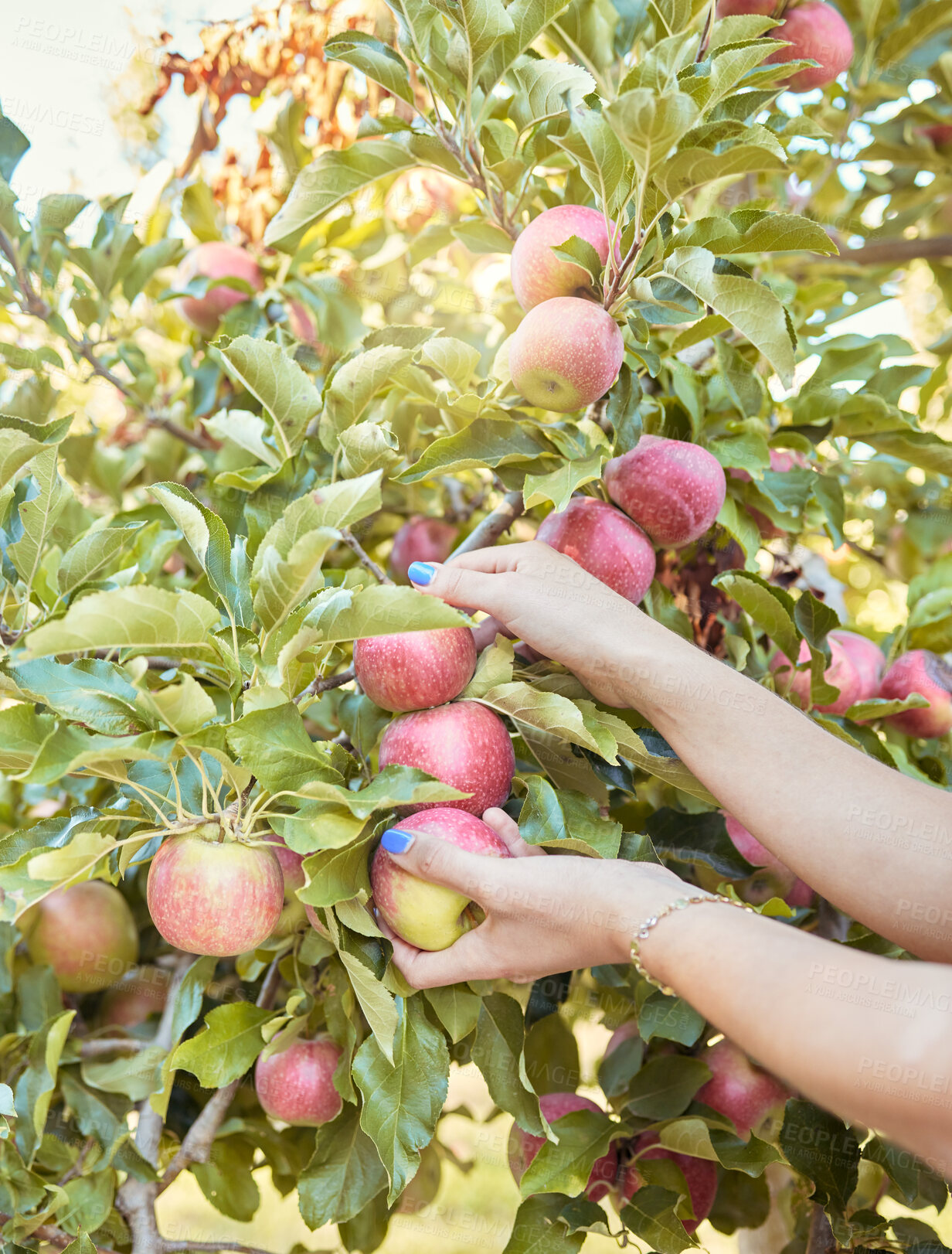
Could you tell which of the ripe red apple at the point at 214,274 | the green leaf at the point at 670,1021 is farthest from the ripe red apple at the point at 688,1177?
the ripe red apple at the point at 214,274

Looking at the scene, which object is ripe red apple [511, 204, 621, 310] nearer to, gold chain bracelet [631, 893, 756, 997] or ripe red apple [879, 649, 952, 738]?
gold chain bracelet [631, 893, 756, 997]

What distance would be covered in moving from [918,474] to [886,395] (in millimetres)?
731

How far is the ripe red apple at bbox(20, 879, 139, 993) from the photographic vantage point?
1.37 metres

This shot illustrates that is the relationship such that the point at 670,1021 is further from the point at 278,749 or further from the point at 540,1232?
the point at 278,749

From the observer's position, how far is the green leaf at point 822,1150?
1068mm

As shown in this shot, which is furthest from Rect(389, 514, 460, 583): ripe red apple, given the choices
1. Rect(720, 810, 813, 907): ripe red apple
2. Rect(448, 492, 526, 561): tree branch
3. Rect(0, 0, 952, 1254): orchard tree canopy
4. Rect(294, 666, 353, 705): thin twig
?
Rect(720, 810, 813, 907): ripe red apple

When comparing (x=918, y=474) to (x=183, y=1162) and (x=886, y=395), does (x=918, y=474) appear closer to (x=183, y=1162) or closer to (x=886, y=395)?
(x=886, y=395)

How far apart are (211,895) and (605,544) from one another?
0.56 metres

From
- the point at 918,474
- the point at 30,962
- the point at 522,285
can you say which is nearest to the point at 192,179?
the point at 522,285

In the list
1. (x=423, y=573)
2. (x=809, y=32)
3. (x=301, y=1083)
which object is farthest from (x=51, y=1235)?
(x=809, y=32)

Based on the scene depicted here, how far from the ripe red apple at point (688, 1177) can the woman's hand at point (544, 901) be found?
50 cm

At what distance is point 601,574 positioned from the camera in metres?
1.04

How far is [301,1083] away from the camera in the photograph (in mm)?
1083

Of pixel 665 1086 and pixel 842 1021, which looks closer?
pixel 842 1021
